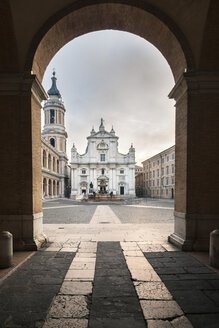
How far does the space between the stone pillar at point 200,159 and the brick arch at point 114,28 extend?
877 millimetres

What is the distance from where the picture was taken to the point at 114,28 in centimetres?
696

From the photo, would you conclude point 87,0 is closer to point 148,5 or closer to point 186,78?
point 148,5

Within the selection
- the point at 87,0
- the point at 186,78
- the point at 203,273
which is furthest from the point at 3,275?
the point at 87,0

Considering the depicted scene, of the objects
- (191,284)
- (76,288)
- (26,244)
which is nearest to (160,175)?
(26,244)

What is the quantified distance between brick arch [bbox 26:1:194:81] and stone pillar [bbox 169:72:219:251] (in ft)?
2.88

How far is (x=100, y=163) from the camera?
5488 cm

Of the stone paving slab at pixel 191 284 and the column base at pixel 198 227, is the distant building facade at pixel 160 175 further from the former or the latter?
the stone paving slab at pixel 191 284

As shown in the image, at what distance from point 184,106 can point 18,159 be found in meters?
5.47

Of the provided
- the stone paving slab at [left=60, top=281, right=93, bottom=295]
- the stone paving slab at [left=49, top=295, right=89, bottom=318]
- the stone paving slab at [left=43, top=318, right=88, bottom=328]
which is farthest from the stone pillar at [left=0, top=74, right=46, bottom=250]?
the stone paving slab at [left=43, top=318, right=88, bottom=328]

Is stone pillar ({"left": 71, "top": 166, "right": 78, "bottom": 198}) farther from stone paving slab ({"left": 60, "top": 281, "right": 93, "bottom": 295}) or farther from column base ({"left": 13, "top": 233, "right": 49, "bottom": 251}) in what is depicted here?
stone paving slab ({"left": 60, "top": 281, "right": 93, "bottom": 295})

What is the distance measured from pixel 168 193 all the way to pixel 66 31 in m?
41.9

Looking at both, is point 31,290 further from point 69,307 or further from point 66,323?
point 66,323

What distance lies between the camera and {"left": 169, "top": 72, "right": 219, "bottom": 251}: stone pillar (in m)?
5.46

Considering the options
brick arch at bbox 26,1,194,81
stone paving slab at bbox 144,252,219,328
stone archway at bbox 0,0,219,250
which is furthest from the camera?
brick arch at bbox 26,1,194,81
